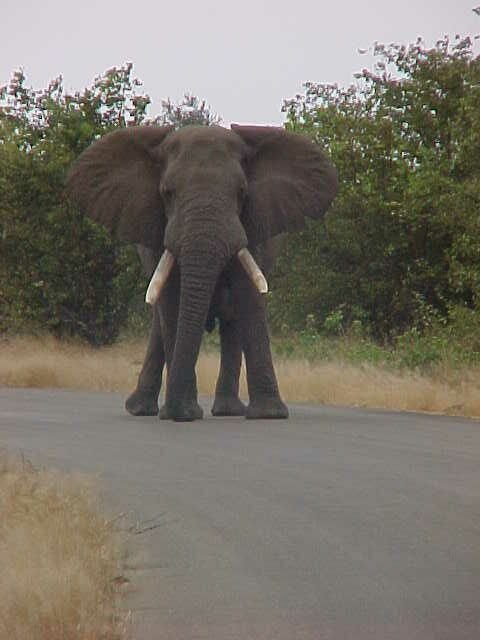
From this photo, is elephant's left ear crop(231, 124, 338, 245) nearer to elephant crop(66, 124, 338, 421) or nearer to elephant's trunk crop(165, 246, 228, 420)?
elephant crop(66, 124, 338, 421)

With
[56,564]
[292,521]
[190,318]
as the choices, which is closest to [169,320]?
[190,318]

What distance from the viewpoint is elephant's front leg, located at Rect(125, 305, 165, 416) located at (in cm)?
1969

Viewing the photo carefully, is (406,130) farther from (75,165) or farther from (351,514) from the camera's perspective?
(351,514)

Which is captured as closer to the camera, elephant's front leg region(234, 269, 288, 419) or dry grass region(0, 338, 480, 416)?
elephant's front leg region(234, 269, 288, 419)

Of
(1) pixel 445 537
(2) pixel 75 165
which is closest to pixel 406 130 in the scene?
(2) pixel 75 165

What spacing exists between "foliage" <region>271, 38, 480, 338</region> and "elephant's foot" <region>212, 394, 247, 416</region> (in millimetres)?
9293

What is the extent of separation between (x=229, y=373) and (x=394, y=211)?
1119cm

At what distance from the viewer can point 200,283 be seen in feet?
59.0

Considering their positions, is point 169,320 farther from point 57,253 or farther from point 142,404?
point 57,253

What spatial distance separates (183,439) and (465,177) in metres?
15.5

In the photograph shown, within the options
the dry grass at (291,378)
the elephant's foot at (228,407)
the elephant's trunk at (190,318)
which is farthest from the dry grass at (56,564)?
the dry grass at (291,378)

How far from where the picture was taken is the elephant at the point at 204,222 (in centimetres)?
1809

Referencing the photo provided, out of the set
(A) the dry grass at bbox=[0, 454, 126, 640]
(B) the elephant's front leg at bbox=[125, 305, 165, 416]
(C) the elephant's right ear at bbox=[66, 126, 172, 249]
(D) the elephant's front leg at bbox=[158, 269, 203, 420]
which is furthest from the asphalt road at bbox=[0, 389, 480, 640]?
(C) the elephant's right ear at bbox=[66, 126, 172, 249]

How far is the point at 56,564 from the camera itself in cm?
780
